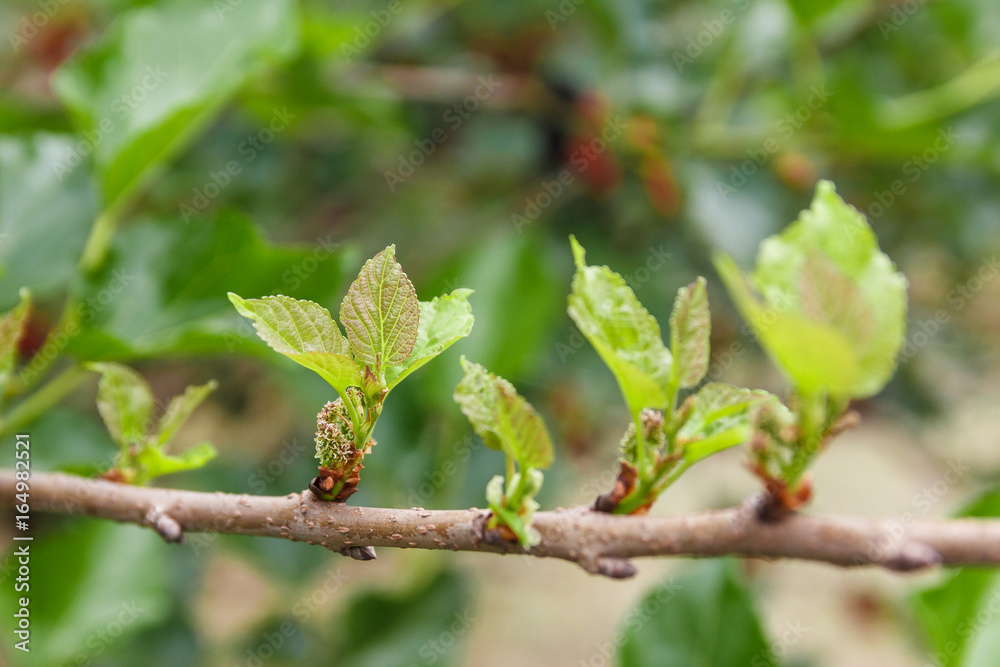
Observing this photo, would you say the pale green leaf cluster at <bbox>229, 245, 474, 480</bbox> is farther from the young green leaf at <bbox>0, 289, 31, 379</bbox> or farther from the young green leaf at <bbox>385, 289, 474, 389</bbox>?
the young green leaf at <bbox>0, 289, 31, 379</bbox>

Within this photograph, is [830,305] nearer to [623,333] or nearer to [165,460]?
[623,333]

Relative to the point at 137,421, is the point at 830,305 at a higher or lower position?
higher

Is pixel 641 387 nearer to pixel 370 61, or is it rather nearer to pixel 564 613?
pixel 370 61

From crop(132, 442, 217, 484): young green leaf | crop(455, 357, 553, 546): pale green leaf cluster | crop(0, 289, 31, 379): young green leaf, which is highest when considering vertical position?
crop(455, 357, 553, 546): pale green leaf cluster

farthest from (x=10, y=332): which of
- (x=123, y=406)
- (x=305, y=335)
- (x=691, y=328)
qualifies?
(x=691, y=328)

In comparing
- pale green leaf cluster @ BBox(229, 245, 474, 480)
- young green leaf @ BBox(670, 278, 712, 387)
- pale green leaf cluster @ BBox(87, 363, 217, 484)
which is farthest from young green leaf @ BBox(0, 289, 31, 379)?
young green leaf @ BBox(670, 278, 712, 387)

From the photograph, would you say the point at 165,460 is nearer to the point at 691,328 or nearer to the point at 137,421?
the point at 137,421
